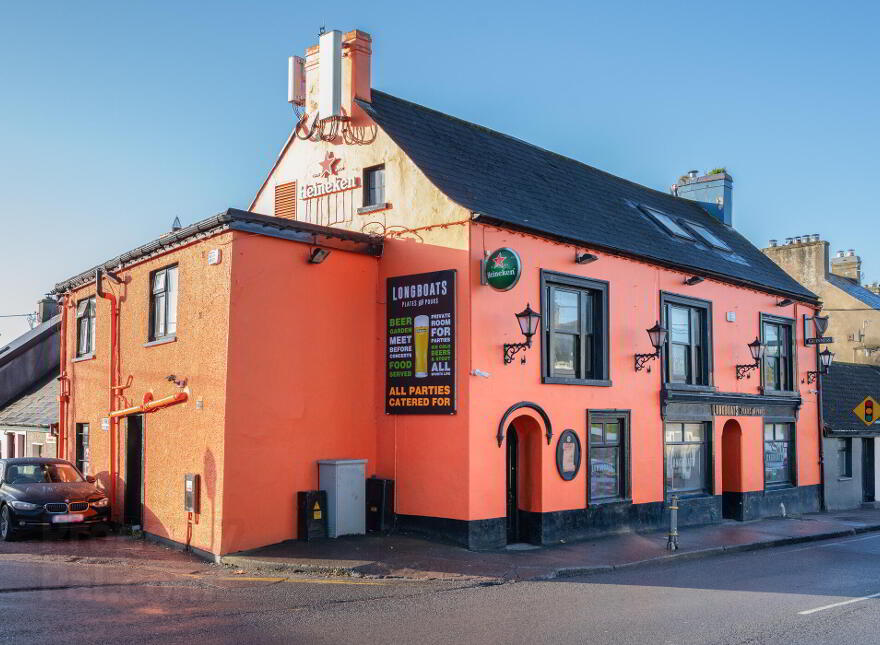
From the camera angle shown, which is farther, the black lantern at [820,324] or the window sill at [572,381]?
the black lantern at [820,324]

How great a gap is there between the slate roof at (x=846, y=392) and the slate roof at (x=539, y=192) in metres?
→ 3.58

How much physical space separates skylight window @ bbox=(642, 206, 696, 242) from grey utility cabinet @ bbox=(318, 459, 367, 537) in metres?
10.5

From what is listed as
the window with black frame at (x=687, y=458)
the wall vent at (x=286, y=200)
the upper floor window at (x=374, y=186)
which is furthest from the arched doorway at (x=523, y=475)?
the wall vent at (x=286, y=200)

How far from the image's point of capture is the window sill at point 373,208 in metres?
16.1

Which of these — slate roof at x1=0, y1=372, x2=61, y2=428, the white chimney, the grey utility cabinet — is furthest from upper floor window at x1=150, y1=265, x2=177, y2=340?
slate roof at x1=0, y1=372, x2=61, y2=428

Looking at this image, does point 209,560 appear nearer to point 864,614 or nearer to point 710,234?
point 864,614

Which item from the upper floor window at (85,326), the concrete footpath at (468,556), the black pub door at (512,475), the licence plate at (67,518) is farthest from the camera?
the upper floor window at (85,326)

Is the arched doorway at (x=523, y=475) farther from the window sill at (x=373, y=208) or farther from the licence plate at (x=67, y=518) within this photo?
the licence plate at (x=67, y=518)

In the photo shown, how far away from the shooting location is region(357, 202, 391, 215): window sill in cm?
1608

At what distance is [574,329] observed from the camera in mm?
16641

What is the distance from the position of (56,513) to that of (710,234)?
58.4 feet

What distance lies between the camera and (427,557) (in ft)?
43.4

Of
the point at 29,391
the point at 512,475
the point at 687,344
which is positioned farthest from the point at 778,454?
the point at 29,391

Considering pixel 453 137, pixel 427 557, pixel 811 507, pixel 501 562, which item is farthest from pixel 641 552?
pixel 811 507
